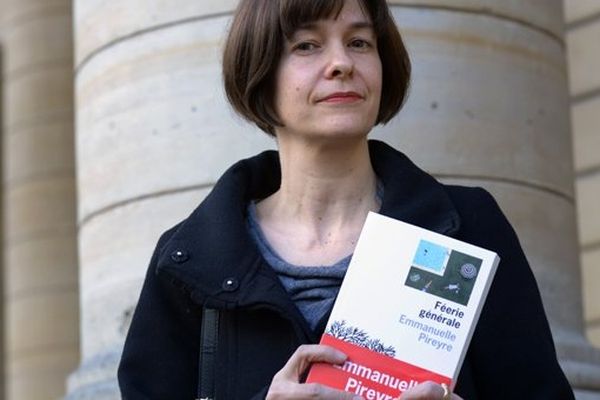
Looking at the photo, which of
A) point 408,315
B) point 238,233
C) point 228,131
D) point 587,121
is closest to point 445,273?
point 408,315

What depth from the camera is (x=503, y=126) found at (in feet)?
19.3

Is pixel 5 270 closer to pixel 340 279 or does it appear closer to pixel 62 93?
pixel 62 93

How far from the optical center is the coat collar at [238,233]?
3527 millimetres

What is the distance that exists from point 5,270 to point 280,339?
930 cm

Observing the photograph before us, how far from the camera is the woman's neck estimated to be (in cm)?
359

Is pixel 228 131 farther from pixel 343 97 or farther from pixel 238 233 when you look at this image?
pixel 343 97

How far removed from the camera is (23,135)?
12234mm

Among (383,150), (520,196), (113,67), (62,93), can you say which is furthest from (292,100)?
(62,93)

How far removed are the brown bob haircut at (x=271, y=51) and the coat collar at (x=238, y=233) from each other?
0.16 metres

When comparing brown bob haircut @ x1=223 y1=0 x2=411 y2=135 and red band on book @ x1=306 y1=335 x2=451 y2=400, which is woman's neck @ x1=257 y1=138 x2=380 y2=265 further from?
red band on book @ x1=306 y1=335 x2=451 y2=400

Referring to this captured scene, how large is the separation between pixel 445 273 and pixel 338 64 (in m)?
0.55

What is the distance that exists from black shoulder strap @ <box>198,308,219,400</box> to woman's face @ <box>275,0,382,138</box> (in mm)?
472

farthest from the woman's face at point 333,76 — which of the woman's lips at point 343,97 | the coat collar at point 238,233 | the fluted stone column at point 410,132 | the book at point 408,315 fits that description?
the fluted stone column at point 410,132

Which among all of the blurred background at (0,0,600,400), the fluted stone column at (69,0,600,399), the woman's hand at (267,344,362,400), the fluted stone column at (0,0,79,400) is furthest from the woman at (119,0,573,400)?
the fluted stone column at (0,0,79,400)
